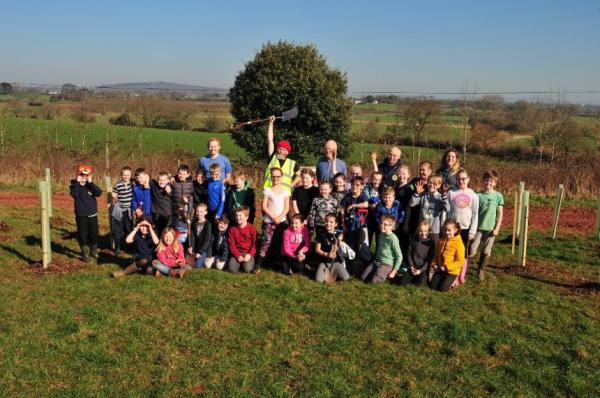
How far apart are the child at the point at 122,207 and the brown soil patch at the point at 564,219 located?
8.36m

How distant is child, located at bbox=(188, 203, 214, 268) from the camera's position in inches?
320

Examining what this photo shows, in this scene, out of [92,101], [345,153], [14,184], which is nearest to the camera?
[14,184]

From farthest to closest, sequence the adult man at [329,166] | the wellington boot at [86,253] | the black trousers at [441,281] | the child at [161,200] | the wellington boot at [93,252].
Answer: the wellington boot at [93,252] < the wellington boot at [86,253] < the child at [161,200] < the adult man at [329,166] < the black trousers at [441,281]

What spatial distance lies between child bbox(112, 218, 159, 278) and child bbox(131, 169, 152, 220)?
0.67 metres

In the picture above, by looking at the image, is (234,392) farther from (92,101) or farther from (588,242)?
(92,101)

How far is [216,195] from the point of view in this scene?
332 inches

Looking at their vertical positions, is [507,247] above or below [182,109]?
below

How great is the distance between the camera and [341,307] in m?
6.60

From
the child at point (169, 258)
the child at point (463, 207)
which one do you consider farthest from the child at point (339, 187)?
the child at point (169, 258)

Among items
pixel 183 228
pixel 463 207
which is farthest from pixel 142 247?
pixel 463 207

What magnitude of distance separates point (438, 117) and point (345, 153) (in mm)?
7276

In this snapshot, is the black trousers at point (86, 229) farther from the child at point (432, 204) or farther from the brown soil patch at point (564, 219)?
the brown soil patch at point (564, 219)

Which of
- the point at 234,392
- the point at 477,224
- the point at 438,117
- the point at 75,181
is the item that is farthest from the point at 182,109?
the point at 234,392

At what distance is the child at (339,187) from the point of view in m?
7.96
